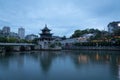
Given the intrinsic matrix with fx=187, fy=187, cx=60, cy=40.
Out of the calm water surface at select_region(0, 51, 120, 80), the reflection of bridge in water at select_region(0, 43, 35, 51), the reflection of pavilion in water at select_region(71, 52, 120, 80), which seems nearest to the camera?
the calm water surface at select_region(0, 51, 120, 80)

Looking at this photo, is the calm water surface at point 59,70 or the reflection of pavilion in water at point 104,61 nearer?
the calm water surface at point 59,70

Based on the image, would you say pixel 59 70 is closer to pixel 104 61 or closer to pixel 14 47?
pixel 104 61

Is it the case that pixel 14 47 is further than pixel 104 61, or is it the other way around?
pixel 14 47

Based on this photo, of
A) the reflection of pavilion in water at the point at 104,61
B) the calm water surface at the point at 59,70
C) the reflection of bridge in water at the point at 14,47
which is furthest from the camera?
the reflection of bridge in water at the point at 14,47

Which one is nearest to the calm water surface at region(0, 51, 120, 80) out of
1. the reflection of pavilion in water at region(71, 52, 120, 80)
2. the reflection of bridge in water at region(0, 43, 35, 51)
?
the reflection of pavilion in water at region(71, 52, 120, 80)

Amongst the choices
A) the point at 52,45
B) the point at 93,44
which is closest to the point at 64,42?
the point at 93,44

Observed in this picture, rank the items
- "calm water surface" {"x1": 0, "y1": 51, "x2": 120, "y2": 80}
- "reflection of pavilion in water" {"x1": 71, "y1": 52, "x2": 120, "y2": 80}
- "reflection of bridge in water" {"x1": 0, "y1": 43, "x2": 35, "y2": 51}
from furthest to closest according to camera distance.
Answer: "reflection of bridge in water" {"x1": 0, "y1": 43, "x2": 35, "y2": 51} < "reflection of pavilion in water" {"x1": 71, "y1": 52, "x2": 120, "y2": 80} < "calm water surface" {"x1": 0, "y1": 51, "x2": 120, "y2": 80}

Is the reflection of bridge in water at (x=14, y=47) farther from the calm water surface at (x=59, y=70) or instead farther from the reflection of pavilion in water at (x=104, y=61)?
the reflection of pavilion in water at (x=104, y=61)

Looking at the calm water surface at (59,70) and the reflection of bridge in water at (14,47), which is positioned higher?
the reflection of bridge in water at (14,47)

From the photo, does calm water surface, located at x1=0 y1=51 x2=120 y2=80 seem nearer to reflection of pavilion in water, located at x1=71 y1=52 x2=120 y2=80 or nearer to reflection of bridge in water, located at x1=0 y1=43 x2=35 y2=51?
reflection of pavilion in water, located at x1=71 y1=52 x2=120 y2=80

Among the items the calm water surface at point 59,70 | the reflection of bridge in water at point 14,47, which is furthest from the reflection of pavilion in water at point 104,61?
the reflection of bridge in water at point 14,47

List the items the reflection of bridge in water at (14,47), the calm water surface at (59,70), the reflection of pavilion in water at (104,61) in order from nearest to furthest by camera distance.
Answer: the calm water surface at (59,70), the reflection of pavilion in water at (104,61), the reflection of bridge in water at (14,47)

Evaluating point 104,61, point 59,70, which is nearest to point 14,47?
point 104,61

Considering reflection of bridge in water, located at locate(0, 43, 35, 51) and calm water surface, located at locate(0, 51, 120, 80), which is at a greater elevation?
reflection of bridge in water, located at locate(0, 43, 35, 51)
